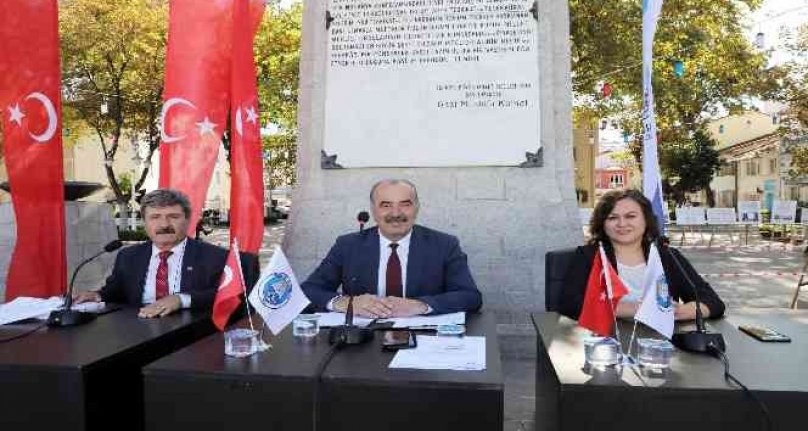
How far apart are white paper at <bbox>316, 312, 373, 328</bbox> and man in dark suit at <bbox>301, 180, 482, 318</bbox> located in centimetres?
37

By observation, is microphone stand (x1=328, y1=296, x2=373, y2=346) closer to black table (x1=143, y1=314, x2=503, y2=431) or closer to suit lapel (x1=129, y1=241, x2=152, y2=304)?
black table (x1=143, y1=314, x2=503, y2=431)

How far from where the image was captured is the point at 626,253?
289cm

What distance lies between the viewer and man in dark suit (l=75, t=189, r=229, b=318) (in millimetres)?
3094

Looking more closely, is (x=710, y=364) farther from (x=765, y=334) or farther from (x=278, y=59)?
(x=278, y=59)

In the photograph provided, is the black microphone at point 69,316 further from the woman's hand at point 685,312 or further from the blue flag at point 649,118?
the blue flag at point 649,118

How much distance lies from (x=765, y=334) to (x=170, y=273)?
2537 mm

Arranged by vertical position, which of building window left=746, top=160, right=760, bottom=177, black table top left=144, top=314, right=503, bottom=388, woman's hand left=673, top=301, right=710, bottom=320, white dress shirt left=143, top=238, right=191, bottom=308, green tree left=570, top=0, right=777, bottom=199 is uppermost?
green tree left=570, top=0, right=777, bottom=199

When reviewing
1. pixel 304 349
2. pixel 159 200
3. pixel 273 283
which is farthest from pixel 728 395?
pixel 159 200

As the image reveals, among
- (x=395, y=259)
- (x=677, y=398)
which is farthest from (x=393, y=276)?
(x=677, y=398)

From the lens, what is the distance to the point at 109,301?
126 inches

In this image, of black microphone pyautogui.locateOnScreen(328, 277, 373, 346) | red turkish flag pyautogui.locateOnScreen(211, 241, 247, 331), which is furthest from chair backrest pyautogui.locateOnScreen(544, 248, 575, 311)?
red turkish flag pyautogui.locateOnScreen(211, 241, 247, 331)

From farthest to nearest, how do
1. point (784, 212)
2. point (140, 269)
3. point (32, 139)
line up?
point (784, 212)
point (32, 139)
point (140, 269)

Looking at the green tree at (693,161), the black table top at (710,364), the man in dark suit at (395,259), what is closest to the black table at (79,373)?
the man in dark suit at (395,259)

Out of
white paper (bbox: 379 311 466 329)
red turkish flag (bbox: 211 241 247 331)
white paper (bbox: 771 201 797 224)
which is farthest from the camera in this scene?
white paper (bbox: 771 201 797 224)
